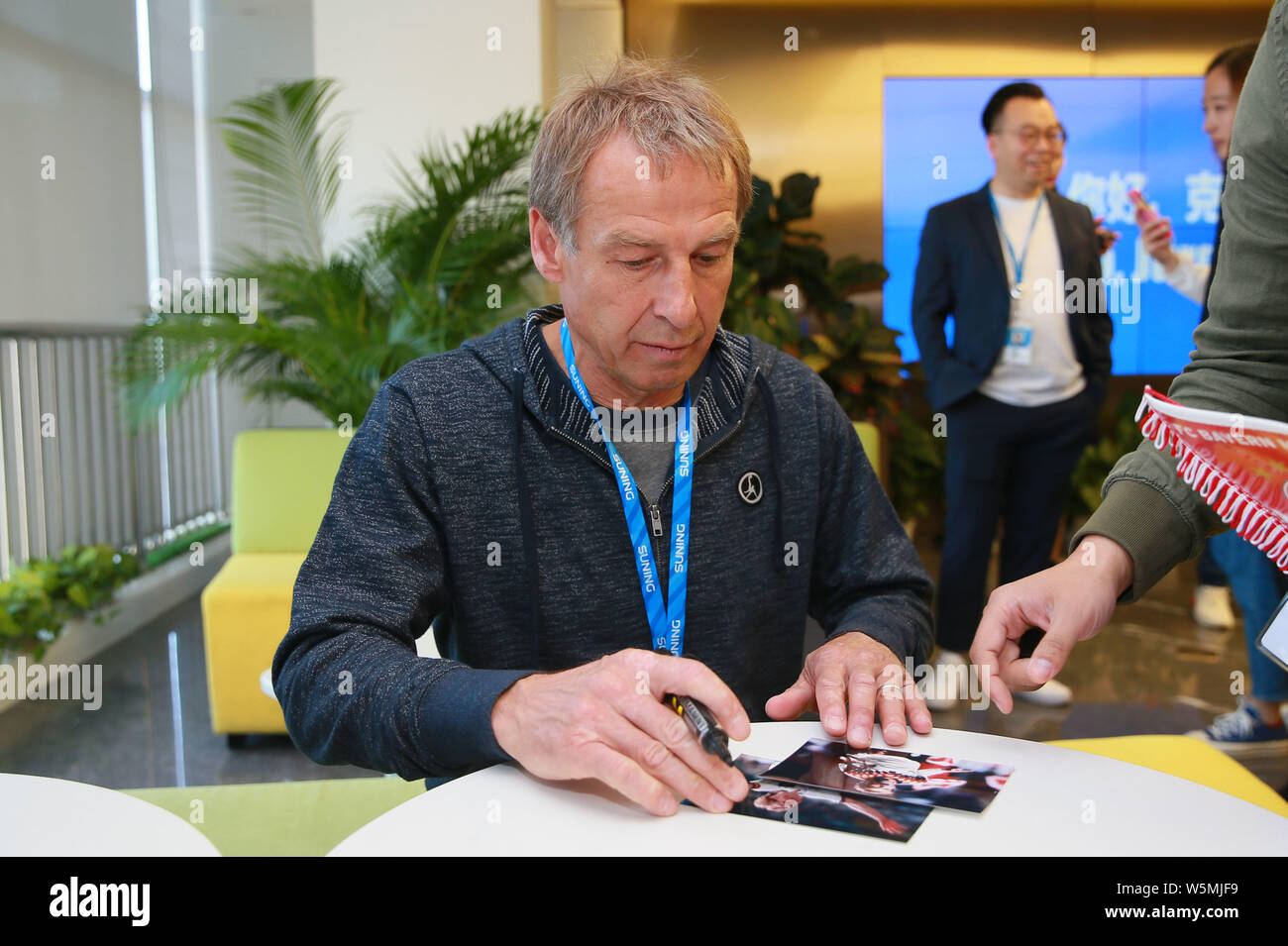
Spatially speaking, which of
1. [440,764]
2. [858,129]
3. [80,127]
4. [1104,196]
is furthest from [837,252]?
[440,764]

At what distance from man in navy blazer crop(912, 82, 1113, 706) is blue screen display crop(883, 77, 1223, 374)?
262 cm

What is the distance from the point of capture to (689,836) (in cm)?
100

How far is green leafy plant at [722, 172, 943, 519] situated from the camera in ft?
18.5

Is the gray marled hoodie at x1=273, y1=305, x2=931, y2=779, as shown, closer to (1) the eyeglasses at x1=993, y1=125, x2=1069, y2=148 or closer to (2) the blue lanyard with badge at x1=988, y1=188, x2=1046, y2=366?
(2) the blue lanyard with badge at x1=988, y1=188, x2=1046, y2=366

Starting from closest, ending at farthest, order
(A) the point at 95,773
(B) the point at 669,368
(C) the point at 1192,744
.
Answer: (B) the point at 669,368, (C) the point at 1192,744, (A) the point at 95,773

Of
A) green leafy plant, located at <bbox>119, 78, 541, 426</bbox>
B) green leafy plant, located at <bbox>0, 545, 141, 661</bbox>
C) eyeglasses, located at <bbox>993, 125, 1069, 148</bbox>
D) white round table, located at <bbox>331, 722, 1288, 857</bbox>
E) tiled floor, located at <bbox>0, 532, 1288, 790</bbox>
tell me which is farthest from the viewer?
green leafy plant, located at <bbox>119, 78, 541, 426</bbox>

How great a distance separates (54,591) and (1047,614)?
179 inches

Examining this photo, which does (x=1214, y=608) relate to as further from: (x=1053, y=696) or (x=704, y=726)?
(x=704, y=726)

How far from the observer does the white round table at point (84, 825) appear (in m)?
0.99

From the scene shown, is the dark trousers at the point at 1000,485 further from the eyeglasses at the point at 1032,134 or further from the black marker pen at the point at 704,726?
the black marker pen at the point at 704,726

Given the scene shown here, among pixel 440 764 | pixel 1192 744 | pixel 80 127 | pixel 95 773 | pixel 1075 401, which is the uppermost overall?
pixel 80 127

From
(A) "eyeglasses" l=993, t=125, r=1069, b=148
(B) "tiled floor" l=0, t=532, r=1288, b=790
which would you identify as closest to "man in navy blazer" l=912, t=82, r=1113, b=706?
(A) "eyeglasses" l=993, t=125, r=1069, b=148
